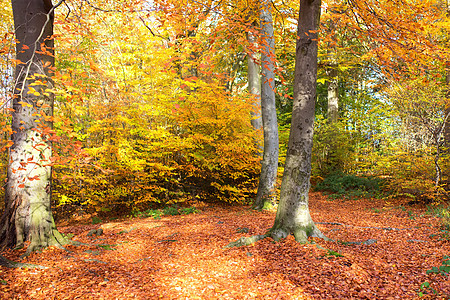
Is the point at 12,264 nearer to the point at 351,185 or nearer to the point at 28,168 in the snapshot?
the point at 28,168

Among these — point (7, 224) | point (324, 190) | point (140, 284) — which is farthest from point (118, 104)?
point (324, 190)

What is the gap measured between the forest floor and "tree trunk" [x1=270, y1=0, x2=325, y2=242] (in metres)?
0.28

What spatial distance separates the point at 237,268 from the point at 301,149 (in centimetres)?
198

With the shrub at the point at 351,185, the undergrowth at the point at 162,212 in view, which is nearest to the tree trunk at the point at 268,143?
the undergrowth at the point at 162,212

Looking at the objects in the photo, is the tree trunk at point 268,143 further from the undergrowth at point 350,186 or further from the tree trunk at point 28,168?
the tree trunk at point 28,168

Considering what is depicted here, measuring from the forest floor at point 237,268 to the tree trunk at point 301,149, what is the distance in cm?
28

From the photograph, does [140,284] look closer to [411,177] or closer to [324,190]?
[411,177]

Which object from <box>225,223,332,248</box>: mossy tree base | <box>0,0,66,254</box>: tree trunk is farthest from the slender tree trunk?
<box>0,0,66,254</box>: tree trunk

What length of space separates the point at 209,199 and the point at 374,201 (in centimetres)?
584

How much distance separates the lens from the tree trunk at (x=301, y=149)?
4.16 meters

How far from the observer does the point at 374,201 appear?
9367mm

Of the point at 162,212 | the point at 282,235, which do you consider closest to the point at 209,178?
the point at 162,212

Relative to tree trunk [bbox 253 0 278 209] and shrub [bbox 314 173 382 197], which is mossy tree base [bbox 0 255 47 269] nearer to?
tree trunk [bbox 253 0 278 209]

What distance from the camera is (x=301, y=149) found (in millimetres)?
4160
